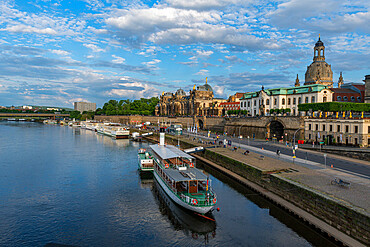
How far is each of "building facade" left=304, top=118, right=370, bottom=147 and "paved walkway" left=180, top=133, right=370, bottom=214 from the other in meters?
15.4

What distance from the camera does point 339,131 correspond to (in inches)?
2040

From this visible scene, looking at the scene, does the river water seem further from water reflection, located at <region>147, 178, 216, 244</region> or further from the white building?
the white building

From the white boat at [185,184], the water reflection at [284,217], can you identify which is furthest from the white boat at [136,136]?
the water reflection at [284,217]

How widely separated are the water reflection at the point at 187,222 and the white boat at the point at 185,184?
0.95 m

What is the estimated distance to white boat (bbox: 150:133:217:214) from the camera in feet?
86.5

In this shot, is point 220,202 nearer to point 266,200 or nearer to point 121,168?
point 266,200

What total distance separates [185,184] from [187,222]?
6077 mm

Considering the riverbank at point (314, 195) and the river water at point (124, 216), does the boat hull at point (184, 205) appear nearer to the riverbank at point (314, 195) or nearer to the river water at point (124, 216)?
the river water at point (124, 216)

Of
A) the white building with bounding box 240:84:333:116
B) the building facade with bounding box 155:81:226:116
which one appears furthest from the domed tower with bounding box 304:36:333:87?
the building facade with bounding box 155:81:226:116

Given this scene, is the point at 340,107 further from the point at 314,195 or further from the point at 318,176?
the point at 314,195

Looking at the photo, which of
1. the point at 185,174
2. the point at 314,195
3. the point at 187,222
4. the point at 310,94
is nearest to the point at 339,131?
the point at 310,94

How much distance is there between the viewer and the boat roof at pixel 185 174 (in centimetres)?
2932

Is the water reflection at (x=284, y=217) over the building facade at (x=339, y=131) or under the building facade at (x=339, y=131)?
under

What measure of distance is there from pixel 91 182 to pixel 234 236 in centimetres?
2488
